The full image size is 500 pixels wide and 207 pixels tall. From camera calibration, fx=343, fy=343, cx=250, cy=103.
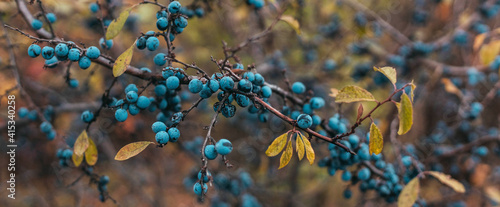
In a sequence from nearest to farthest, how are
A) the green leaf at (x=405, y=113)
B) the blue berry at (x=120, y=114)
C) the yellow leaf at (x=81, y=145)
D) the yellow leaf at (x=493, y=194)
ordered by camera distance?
the green leaf at (x=405, y=113) → the blue berry at (x=120, y=114) → the yellow leaf at (x=81, y=145) → the yellow leaf at (x=493, y=194)

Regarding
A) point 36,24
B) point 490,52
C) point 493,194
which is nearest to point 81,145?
point 36,24

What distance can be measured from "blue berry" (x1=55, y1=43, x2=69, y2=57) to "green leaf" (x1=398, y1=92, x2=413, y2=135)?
129 centimetres

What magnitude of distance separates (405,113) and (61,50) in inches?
52.0

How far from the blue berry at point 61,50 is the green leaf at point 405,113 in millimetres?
1294

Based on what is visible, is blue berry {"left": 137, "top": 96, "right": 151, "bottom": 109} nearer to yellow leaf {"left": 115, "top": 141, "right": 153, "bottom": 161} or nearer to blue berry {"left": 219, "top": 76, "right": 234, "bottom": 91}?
yellow leaf {"left": 115, "top": 141, "right": 153, "bottom": 161}

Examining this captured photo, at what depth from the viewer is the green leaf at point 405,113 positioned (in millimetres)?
1216

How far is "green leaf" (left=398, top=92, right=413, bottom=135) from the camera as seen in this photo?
47.9 inches

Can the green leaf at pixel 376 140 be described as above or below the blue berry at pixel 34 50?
above

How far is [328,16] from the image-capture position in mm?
3795

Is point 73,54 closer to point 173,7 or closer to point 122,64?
point 122,64

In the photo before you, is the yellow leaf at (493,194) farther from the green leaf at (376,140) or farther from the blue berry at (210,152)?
the blue berry at (210,152)

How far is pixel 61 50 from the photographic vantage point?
1337 millimetres

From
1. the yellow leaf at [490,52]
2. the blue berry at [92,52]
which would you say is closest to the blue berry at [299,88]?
the blue berry at [92,52]

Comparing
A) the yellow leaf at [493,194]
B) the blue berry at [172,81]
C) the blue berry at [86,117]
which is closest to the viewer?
the blue berry at [172,81]
